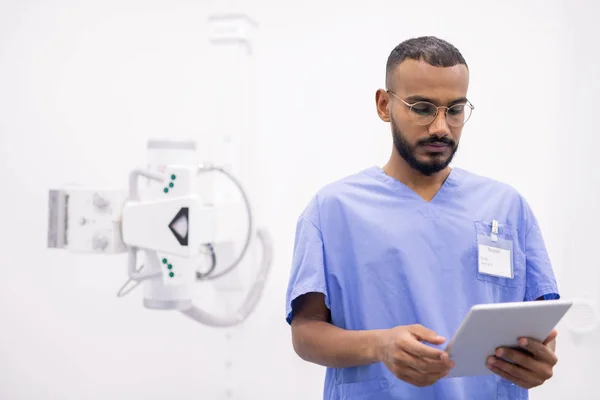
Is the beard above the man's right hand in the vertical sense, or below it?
above

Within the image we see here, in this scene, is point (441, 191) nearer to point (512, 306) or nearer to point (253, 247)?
point (512, 306)

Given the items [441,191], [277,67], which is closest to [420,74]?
[441,191]

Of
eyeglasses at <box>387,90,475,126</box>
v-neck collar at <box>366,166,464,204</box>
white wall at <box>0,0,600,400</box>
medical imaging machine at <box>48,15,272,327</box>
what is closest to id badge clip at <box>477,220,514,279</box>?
v-neck collar at <box>366,166,464,204</box>

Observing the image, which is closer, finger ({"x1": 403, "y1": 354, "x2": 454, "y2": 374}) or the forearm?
finger ({"x1": 403, "y1": 354, "x2": 454, "y2": 374})

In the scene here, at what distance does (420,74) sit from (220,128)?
44.0 inches

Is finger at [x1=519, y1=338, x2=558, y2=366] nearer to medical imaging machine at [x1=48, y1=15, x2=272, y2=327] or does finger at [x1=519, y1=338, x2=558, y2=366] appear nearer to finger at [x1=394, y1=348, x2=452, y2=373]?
finger at [x1=394, y1=348, x2=452, y2=373]

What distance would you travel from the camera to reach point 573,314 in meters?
2.26

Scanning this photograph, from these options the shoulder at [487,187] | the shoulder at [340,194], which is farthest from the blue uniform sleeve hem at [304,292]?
the shoulder at [487,187]

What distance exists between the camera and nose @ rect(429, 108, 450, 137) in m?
1.21

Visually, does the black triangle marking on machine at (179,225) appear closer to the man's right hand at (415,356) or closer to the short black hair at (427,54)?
the short black hair at (427,54)

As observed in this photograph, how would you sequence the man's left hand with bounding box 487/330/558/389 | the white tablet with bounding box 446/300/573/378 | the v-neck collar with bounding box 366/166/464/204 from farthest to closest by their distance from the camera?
the v-neck collar with bounding box 366/166/464/204 → the man's left hand with bounding box 487/330/558/389 → the white tablet with bounding box 446/300/573/378

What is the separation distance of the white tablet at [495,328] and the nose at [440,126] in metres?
0.35

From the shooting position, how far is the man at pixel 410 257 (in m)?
1.21

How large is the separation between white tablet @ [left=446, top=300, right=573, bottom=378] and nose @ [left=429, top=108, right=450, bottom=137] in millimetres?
350
